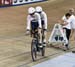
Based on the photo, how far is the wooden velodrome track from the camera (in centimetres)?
1322

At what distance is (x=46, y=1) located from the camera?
1389 inches

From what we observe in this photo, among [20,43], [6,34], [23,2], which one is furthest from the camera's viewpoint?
[23,2]

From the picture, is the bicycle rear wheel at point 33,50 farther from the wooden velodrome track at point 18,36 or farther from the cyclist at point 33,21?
the cyclist at point 33,21

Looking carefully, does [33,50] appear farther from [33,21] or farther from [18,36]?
[18,36]

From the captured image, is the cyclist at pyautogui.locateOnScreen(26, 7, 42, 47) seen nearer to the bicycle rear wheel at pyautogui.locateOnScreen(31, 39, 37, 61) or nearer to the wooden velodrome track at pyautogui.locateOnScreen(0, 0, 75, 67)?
the bicycle rear wheel at pyautogui.locateOnScreen(31, 39, 37, 61)

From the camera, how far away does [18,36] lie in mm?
18734

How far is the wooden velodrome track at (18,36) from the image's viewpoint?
1322cm

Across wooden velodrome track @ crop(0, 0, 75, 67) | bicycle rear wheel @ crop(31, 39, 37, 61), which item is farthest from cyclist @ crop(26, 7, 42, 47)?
wooden velodrome track @ crop(0, 0, 75, 67)

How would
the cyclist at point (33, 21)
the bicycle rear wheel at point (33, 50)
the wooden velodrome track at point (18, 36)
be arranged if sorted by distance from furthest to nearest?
the wooden velodrome track at point (18, 36) → the cyclist at point (33, 21) → the bicycle rear wheel at point (33, 50)

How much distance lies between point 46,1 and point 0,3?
6501 mm

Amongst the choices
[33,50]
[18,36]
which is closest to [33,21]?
[33,50]

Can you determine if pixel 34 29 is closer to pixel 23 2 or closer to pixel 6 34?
pixel 6 34

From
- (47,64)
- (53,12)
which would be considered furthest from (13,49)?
(53,12)

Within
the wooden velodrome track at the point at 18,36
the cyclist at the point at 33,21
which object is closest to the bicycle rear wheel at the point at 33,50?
the wooden velodrome track at the point at 18,36
